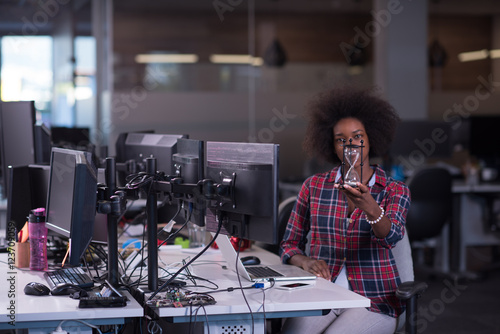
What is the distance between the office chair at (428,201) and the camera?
16.9 ft

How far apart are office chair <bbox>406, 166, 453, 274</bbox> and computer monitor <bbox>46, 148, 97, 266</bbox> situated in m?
3.22

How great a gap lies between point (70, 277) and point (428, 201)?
3.46 meters

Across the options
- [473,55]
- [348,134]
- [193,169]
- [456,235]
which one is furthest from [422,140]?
[193,169]

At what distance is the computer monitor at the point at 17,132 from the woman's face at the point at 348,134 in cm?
159

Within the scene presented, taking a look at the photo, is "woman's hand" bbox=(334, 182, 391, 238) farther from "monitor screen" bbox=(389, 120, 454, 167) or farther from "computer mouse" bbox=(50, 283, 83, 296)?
"monitor screen" bbox=(389, 120, 454, 167)

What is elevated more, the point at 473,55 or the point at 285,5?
the point at 285,5

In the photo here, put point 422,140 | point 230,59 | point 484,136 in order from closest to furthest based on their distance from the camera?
point 422,140 < point 484,136 < point 230,59

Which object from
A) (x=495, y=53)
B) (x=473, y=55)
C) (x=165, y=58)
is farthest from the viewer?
(x=473, y=55)

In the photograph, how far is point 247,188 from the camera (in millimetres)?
2125

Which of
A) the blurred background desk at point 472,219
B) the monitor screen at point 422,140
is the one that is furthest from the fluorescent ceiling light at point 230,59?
the blurred background desk at point 472,219

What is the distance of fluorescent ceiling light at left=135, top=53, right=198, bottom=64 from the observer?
24.8 feet

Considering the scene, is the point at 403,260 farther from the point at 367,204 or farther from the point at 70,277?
the point at 70,277

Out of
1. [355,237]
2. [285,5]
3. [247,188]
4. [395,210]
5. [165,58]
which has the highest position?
[285,5]

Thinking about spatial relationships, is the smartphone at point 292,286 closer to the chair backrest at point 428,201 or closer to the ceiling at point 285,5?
the chair backrest at point 428,201
